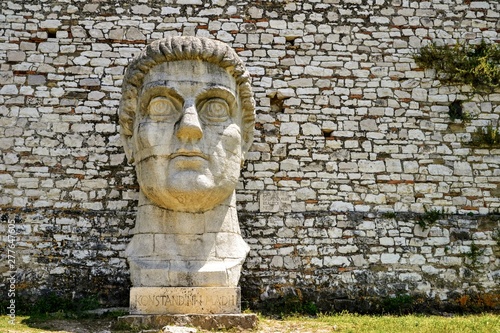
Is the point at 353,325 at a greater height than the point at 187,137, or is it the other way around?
the point at 187,137

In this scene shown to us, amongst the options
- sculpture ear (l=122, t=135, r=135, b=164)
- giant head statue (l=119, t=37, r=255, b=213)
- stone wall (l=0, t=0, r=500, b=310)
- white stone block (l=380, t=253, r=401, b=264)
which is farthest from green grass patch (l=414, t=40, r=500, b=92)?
sculpture ear (l=122, t=135, r=135, b=164)

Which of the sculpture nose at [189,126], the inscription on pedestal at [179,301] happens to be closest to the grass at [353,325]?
the inscription on pedestal at [179,301]

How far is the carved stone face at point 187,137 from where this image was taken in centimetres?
601

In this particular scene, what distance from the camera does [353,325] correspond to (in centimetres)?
653

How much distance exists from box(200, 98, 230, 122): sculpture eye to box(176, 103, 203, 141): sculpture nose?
0.17 meters

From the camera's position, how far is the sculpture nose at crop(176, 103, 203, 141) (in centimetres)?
597

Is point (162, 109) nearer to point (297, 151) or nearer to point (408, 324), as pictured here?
point (297, 151)

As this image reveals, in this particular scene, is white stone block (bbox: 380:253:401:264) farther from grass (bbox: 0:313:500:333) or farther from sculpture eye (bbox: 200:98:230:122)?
sculpture eye (bbox: 200:98:230:122)

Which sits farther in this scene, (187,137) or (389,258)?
(389,258)

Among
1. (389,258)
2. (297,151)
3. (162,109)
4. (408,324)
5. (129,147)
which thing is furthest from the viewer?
(297,151)

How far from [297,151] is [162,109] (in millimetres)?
3019

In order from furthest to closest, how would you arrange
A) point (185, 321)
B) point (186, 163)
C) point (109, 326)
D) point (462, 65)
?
1. point (462, 65)
2. point (109, 326)
3. point (186, 163)
4. point (185, 321)

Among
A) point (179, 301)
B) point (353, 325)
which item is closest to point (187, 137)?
point (179, 301)

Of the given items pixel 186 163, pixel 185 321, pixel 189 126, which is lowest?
pixel 185 321
